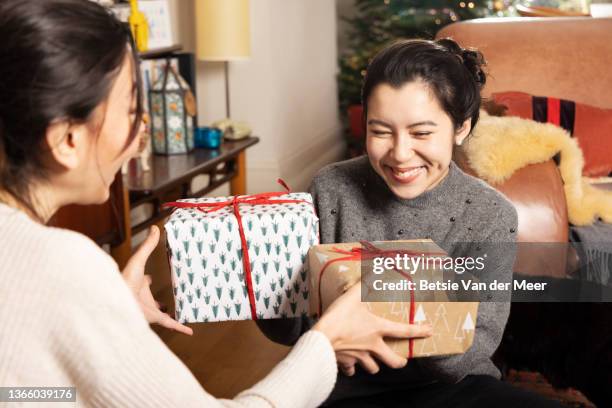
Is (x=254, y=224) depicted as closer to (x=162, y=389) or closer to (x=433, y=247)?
(x=433, y=247)

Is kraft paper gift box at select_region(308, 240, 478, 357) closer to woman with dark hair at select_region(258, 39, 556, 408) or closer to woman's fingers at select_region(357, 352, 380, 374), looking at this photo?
woman's fingers at select_region(357, 352, 380, 374)

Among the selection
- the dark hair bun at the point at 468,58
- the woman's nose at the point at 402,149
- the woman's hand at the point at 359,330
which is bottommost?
the woman's hand at the point at 359,330

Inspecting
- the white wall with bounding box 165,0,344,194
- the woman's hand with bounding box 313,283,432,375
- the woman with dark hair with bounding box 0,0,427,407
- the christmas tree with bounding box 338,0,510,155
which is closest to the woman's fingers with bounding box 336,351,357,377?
the woman's hand with bounding box 313,283,432,375

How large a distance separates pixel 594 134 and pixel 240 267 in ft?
5.67

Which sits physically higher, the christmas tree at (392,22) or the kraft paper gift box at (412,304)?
the christmas tree at (392,22)

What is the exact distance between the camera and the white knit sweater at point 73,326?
0.82m

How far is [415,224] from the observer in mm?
1426

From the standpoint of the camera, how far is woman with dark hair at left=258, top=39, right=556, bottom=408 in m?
1.33

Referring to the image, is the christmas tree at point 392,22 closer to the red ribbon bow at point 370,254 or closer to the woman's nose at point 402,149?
the woman's nose at point 402,149

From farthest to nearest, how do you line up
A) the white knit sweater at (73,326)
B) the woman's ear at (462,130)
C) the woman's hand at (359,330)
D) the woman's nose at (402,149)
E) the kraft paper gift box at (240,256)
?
the woman's ear at (462,130) < the woman's nose at (402,149) < the kraft paper gift box at (240,256) < the woman's hand at (359,330) < the white knit sweater at (73,326)

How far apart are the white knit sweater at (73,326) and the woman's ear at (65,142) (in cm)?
8

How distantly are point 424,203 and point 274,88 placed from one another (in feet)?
10.7

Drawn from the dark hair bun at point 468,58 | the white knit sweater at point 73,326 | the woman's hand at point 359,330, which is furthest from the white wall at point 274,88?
the white knit sweater at point 73,326

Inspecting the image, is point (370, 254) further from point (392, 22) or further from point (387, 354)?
point (392, 22)
